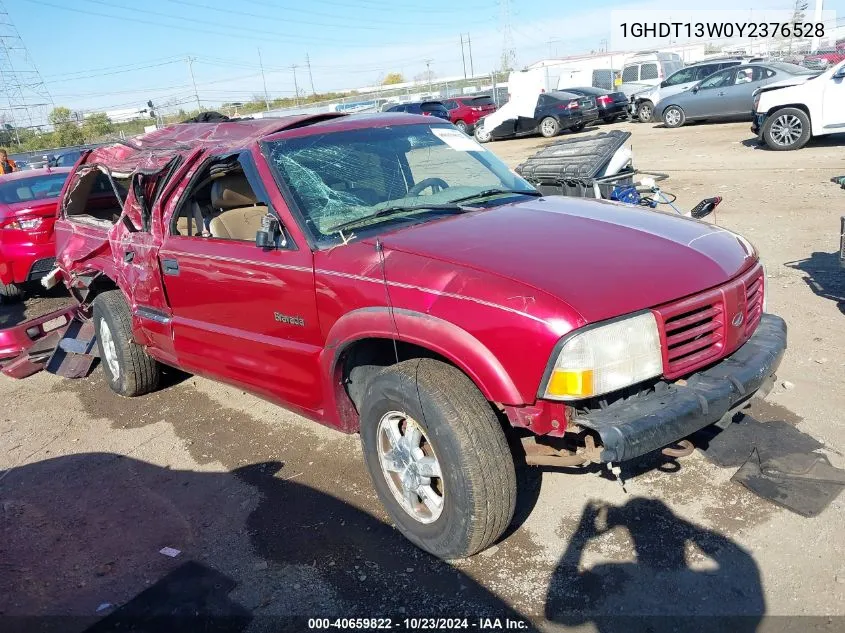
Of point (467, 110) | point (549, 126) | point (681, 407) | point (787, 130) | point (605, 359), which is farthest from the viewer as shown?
point (467, 110)

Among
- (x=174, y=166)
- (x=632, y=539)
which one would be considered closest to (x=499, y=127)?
(x=174, y=166)

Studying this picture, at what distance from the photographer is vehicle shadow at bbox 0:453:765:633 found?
277 cm

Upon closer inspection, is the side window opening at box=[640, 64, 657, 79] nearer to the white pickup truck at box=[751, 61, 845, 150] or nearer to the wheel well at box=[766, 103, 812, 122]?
the white pickup truck at box=[751, 61, 845, 150]

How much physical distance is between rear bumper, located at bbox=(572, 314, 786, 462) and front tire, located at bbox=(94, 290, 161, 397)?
3.59m

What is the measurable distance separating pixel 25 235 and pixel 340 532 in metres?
6.51

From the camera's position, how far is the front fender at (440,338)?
2654mm

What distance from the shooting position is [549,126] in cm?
2239

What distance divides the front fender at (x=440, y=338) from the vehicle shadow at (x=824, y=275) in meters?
4.00

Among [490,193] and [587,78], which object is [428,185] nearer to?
[490,193]

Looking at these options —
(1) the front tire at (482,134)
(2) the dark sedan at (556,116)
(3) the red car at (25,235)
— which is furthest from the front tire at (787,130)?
(3) the red car at (25,235)

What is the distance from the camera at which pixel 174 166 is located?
4.39 metres

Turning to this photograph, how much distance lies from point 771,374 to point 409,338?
5.39ft

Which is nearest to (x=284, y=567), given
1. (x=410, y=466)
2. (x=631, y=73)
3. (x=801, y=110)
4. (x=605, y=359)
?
(x=410, y=466)

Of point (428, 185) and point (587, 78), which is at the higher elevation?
point (428, 185)
